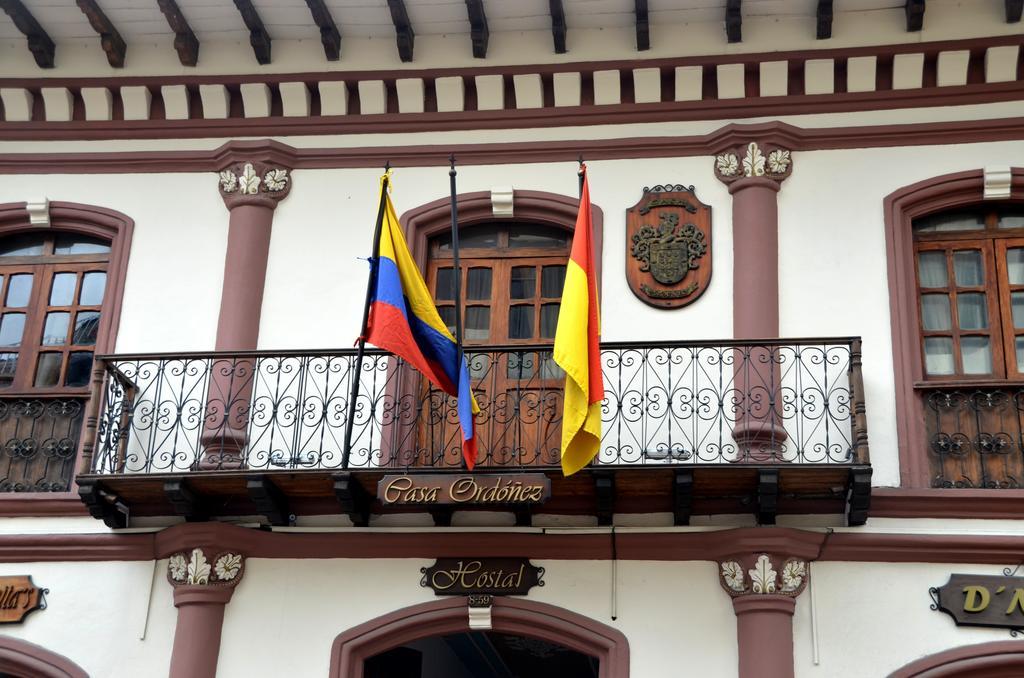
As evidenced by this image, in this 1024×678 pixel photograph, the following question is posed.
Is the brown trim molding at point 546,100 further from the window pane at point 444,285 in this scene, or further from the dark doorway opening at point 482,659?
the dark doorway opening at point 482,659

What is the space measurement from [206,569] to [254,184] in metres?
3.80

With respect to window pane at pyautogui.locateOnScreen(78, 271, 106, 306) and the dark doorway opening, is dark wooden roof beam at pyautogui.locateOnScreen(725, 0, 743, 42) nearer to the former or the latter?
the dark doorway opening

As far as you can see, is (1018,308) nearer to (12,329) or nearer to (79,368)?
(79,368)

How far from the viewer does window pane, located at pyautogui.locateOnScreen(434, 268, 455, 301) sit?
13.7m

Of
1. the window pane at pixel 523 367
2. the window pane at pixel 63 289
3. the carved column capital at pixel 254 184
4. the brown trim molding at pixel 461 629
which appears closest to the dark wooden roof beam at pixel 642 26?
the window pane at pixel 523 367

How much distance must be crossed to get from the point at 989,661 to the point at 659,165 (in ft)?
17.4

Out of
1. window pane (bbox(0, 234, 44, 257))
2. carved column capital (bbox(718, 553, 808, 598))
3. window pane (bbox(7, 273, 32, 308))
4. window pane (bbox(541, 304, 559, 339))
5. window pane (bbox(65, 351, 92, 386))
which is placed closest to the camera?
carved column capital (bbox(718, 553, 808, 598))

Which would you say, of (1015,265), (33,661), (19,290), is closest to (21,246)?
(19,290)

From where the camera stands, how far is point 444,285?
1373cm

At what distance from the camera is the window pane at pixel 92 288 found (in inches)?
549

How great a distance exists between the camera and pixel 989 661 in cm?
1120

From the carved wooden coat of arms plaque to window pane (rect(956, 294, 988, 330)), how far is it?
227cm

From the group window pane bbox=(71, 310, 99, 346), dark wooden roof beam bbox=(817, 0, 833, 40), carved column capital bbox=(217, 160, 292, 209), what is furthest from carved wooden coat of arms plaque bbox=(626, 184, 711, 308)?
window pane bbox=(71, 310, 99, 346)

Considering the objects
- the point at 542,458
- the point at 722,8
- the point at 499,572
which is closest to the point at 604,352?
the point at 542,458
